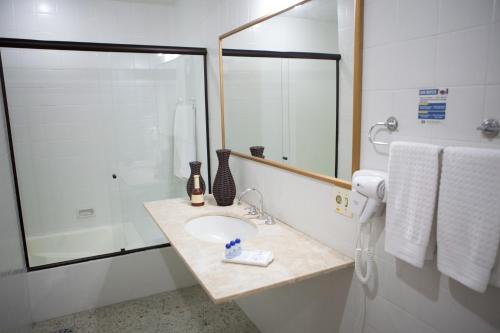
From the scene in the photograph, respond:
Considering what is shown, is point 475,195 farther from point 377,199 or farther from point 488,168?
point 377,199

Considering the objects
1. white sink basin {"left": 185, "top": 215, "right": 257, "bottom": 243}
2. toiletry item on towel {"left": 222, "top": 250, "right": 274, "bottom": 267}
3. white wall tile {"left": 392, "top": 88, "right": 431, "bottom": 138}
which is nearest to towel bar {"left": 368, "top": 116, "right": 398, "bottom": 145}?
white wall tile {"left": 392, "top": 88, "right": 431, "bottom": 138}

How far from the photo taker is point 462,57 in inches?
39.7

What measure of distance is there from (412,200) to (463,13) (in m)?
0.54

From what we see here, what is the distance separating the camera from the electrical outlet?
1472mm

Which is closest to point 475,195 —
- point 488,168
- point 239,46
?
point 488,168

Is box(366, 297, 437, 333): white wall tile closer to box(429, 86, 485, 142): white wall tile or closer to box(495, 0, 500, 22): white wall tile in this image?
box(429, 86, 485, 142): white wall tile

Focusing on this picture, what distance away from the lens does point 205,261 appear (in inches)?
59.0

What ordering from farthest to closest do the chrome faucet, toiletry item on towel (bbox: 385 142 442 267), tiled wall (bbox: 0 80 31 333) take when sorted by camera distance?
1. the chrome faucet
2. tiled wall (bbox: 0 80 31 333)
3. toiletry item on towel (bbox: 385 142 442 267)

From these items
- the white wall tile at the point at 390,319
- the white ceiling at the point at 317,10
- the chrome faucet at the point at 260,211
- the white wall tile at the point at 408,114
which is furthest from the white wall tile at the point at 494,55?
the chrome faucet at the point at 260,211

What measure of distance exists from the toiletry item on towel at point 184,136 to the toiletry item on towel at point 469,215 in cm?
225

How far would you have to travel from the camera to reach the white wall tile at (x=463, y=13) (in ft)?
3.11

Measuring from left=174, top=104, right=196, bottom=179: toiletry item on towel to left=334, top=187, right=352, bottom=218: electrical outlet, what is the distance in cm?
172

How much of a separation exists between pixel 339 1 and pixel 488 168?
2.89ft

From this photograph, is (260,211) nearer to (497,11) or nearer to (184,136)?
(184,136)
